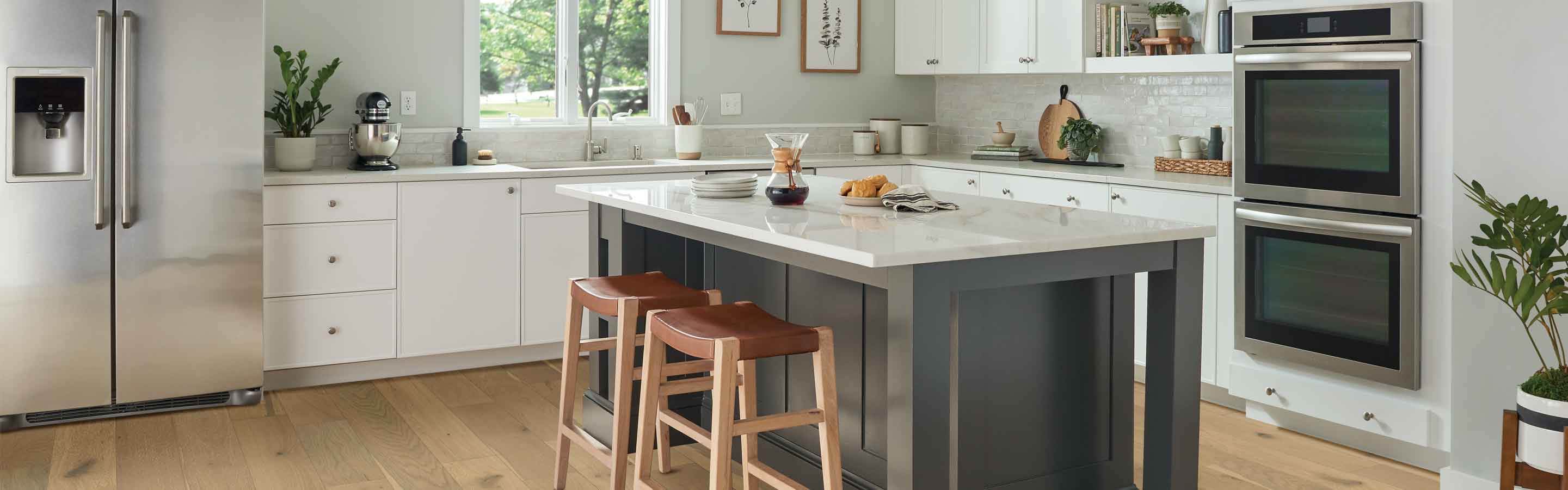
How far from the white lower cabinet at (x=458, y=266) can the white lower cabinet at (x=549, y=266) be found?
4cm

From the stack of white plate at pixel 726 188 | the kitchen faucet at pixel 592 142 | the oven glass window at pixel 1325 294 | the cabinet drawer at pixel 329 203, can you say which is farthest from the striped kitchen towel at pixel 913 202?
the kitchen faucet at pixel 592 142

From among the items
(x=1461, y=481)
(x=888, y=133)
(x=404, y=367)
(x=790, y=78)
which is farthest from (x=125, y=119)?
(x=1461, y=481)

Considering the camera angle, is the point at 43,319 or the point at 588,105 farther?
the point at 588,105

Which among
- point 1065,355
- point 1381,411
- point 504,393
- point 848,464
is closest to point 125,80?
point 504,393

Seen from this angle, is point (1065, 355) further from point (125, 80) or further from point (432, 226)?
point (125, 80)

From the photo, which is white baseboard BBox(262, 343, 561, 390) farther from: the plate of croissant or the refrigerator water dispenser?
the plate of croissant

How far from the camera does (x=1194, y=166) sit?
14.9ft

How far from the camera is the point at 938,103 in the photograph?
6289mm

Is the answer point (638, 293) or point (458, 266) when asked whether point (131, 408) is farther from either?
point (638, 293)

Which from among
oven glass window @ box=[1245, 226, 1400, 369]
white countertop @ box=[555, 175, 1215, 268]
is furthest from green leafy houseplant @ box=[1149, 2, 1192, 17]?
white countertop @ box=[555, 175, 1215, 268]

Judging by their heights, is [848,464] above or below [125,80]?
below

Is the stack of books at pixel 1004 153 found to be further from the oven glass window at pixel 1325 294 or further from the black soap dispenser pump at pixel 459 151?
the black soap dispenser pump at pixel 459 151

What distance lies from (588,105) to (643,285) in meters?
2.54

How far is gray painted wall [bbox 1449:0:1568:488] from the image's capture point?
2.98 m
